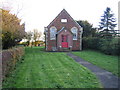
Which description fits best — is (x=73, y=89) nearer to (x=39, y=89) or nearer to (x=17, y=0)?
(x=39, y=89)

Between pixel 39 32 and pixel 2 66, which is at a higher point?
pixel 39 32

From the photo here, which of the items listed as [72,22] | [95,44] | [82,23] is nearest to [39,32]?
[82,23]

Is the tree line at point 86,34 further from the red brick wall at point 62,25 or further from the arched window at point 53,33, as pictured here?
the arched window at point 53,33

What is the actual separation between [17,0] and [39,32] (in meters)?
27.1

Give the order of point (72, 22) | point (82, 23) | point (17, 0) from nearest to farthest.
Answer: point (17, 0)
point (72, 22)
point (82, 23)

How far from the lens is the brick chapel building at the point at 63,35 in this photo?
2384cm

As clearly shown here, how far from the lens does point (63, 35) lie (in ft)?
78.3

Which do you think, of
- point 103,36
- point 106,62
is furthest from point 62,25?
point 106,62

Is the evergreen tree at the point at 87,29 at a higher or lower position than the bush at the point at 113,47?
higher

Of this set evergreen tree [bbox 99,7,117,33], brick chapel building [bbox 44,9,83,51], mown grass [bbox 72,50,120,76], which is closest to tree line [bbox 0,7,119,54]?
evergreen tree [bbox 99,7,117,33]

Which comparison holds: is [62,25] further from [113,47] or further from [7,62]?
[7,62]

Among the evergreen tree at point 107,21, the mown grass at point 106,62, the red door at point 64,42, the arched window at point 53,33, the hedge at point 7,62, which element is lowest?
the mown grass at point 106,62

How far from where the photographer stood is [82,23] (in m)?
31.6

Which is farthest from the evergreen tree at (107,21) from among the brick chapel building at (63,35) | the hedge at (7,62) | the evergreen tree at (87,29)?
the hedge at (7,62)
